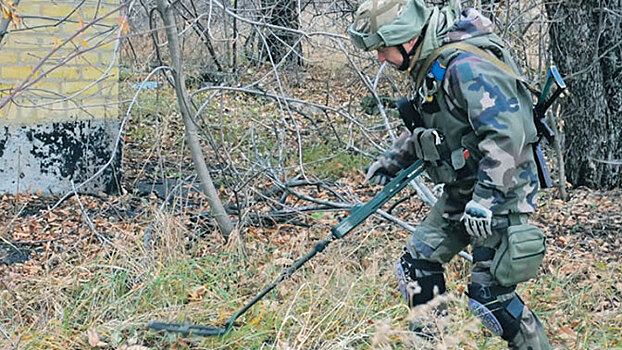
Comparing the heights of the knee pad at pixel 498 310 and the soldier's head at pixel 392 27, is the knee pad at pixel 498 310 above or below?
below

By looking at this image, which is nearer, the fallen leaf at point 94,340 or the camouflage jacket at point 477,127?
the camouflage jacket at point 477,127

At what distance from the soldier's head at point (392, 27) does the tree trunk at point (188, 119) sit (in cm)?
169

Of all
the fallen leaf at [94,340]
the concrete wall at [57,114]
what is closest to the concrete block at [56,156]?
the concrete wall at [57,114]

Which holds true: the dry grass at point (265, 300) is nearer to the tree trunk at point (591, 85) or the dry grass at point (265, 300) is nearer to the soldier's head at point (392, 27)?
the soldier's head at point (392, 27)

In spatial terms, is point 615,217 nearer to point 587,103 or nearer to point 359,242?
point 587,103

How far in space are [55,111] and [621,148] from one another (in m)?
5.05

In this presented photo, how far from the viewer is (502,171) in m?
2.99

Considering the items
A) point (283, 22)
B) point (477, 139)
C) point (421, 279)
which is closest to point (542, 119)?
point (477, 139)

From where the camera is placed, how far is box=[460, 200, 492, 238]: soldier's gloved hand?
9.81 ft

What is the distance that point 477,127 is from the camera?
302 cm

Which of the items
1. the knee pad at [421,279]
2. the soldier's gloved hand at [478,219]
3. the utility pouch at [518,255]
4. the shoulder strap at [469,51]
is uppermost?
the shoulder strap at [469,51]

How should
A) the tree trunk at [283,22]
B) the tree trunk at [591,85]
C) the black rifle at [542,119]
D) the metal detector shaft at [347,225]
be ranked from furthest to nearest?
the tree trunk at [591,85] → the tree trunk at [283,22] → the metal detector shaft at [347,225] → the black rifle at [542,119]

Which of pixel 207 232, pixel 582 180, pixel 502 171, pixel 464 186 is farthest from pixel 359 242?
pixel 582 180

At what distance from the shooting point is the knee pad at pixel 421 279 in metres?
3.46
